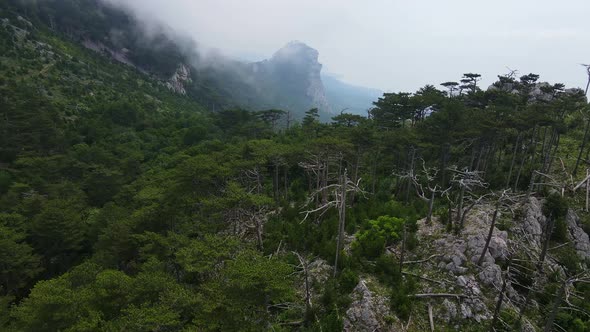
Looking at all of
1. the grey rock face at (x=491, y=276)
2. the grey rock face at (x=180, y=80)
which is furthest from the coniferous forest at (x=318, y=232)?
the grey rock face at (x=180, y=80)

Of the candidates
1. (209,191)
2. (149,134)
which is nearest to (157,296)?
(209,191)

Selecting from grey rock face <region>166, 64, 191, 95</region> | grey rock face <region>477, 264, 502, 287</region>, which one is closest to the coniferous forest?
grey rock face <region>477, 264, 502, 287</region>

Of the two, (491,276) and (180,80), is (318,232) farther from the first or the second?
(180,80)

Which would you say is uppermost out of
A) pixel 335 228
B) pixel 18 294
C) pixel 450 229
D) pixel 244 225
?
pixel 450 229

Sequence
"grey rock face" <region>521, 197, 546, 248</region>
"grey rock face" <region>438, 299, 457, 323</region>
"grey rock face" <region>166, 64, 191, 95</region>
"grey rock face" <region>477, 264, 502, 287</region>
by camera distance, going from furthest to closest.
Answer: "grey rock face" <region>166, 64, 191, 95</region>
"grey rock face" <region>521, 197, 546, 248</region>
"grey rock face" <region>477, 264, 502, 287</region>
"grey rock face" <region>438, 299, 457, 323</region>

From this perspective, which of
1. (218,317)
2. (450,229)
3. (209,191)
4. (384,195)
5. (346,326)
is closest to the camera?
(218,317)

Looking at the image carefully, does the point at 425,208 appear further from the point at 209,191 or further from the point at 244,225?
the point at 209,191


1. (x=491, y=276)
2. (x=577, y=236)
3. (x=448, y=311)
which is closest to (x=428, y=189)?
(x=577, y=236)

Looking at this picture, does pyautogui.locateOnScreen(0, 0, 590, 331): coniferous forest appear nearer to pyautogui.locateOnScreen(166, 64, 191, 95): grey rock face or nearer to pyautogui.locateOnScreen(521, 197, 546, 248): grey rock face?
pyautogui.locateOnScreen(521, 197, 546, 248): grey rock face
